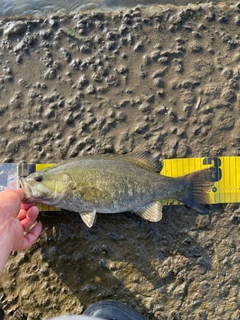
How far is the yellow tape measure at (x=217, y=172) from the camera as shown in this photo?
321 cm

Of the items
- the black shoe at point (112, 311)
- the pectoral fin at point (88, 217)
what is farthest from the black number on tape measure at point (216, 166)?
the black shoe at point (112, 311)

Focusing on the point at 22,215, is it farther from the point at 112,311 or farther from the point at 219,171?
the point at 219,171

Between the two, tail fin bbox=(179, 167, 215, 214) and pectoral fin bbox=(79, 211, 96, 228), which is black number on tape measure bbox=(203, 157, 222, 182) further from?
pectoral fin bbox=(79, 211, 96, 228)

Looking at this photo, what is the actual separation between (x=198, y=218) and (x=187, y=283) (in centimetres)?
62

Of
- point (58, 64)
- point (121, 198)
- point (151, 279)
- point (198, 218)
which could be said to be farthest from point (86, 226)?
point (58, 64)

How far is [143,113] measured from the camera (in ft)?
11.1

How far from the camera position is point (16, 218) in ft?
8.91

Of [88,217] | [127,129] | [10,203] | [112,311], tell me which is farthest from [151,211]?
[10,203]

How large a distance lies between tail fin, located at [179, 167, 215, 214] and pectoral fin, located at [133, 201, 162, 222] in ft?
0.74

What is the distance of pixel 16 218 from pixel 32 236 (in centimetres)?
36

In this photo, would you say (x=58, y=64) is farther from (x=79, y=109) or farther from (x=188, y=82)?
(x=188, y=82)

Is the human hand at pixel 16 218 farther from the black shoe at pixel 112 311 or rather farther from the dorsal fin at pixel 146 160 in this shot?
the dorsal fin at pixel 146 160

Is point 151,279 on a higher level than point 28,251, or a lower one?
lower

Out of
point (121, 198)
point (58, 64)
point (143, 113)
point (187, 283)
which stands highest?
point (58, 64)
